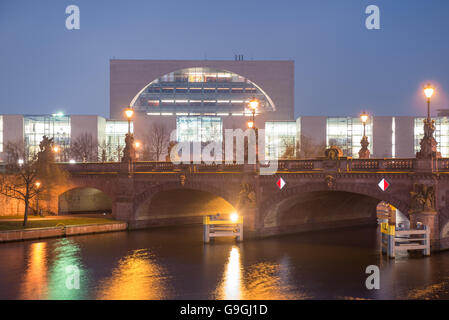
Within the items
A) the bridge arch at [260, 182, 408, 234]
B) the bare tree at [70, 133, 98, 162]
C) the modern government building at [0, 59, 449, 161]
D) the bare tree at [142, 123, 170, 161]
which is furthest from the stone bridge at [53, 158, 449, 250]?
the modern government building at [0, 59, 449, 161]

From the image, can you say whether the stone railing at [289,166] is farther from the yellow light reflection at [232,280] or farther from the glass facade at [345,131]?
the glass facade at [345,131]

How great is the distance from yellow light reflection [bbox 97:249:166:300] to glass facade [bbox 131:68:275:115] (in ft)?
301

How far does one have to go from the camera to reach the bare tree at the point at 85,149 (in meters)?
91.7

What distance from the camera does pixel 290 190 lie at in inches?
1522

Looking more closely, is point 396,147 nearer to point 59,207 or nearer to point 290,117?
point 290,117

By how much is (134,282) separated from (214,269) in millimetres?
5140

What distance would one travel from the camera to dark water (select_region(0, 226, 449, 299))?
24.0 m

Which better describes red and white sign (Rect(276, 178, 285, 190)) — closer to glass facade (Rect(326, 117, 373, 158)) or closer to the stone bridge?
the stone bridge

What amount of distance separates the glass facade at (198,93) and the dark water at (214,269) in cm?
8294

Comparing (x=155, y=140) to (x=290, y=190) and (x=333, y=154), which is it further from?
(x=333, y=154)

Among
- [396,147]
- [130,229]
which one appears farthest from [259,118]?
[130,229]

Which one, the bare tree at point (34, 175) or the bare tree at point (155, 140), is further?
the bare tree at point (155, 140)

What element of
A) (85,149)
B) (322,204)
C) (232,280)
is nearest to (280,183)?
(322,204)

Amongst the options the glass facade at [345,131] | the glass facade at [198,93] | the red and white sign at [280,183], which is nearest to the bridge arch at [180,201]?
the red and white sign at [280,183]
